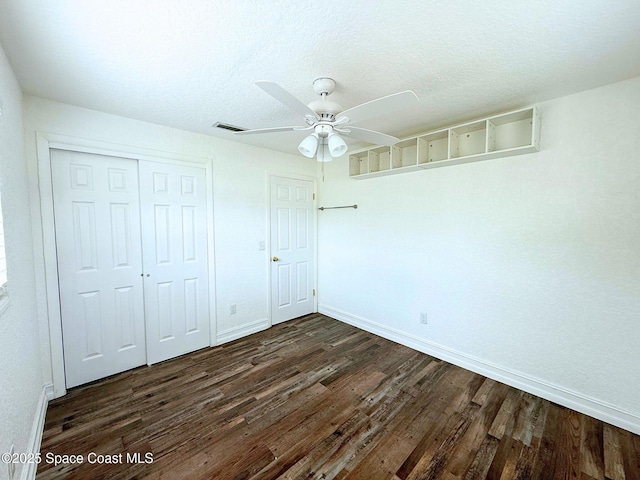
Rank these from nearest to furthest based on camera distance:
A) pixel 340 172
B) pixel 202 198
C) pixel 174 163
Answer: pixel 174 163 < pixel 202 198 < pixel 340 172

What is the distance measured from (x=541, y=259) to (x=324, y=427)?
7.05 ft

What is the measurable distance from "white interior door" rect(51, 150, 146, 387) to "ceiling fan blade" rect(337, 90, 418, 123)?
212 centimetres

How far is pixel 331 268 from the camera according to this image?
3941 millimetres

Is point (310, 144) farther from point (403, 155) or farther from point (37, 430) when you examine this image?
point (37, 430)

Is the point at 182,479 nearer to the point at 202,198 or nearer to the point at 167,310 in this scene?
the point at 167,310

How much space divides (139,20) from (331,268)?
3.23 m

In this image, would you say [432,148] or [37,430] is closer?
[37,430]

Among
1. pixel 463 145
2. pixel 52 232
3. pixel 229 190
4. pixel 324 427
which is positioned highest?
pixel 463 145

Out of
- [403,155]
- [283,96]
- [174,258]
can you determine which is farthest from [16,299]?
[403,155]

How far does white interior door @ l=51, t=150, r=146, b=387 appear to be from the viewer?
7.13 ft

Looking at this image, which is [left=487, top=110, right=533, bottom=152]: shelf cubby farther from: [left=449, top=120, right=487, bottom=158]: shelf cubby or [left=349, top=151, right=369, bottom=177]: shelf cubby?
[left=349, top=151, right=369, bottom=177]: shelf cubby

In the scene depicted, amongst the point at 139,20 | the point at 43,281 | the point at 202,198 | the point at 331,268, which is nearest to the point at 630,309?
the point at 331,268

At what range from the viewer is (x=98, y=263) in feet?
7.63

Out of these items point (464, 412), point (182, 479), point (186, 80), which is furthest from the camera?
point (464, 412)
